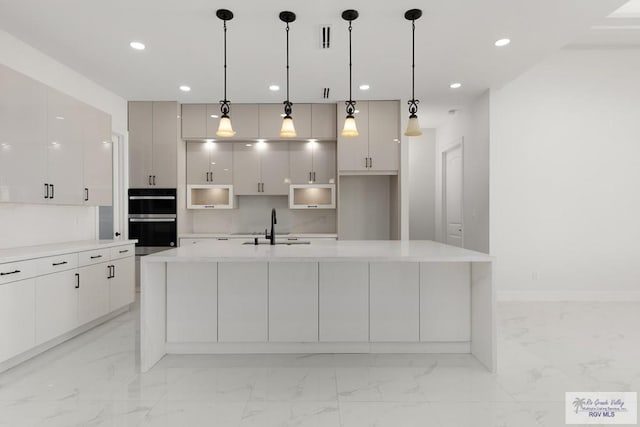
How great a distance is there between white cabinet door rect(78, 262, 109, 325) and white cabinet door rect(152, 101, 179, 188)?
5.65 ft

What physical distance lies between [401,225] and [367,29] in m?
2.69

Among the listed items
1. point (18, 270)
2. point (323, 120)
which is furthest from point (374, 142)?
point (18, 270)

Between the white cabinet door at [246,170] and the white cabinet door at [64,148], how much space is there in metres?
2.09

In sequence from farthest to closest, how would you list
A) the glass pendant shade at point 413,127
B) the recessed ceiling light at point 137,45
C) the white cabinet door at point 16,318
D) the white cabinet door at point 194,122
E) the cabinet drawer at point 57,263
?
1. the white cabinet door at point 194,122
2. the recessed ceiling light at point 137,45
3. the glass pendant shade at point 413,127
4. the cabinet drawer at point 57,263
5. the white cabinet door at point 16,318

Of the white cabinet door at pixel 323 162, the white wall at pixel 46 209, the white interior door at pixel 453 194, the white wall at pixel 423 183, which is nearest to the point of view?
the white wall at pixel 46 209

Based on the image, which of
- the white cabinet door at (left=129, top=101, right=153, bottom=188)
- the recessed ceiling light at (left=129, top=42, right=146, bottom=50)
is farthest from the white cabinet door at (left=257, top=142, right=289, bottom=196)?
the recessed ceiling light at (left=129, top=42, right=146, bottom=50)

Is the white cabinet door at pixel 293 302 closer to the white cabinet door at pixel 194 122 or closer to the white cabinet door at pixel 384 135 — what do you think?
the white cabinet door at pixel 384 135

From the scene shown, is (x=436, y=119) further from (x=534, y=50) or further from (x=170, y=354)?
(x=170, y=354)

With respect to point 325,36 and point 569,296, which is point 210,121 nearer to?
point 325,36

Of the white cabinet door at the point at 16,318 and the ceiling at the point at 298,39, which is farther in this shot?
the ceiling at the point at 298,39

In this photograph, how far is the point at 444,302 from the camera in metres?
2.90

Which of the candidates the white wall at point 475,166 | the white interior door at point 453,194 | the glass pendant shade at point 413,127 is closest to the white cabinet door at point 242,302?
the glass pendant shade at point 413,127

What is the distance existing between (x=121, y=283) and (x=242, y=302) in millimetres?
1927

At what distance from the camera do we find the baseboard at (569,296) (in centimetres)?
462
